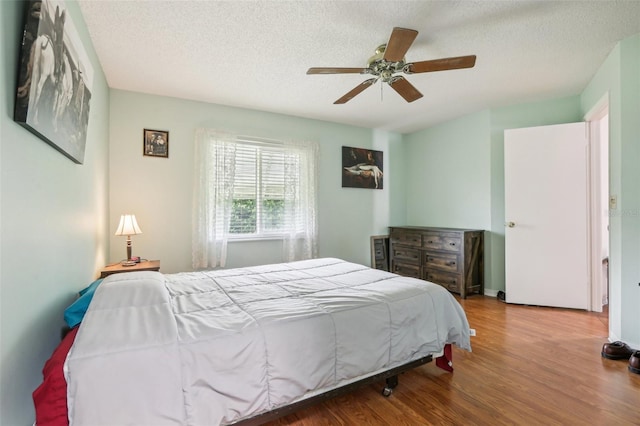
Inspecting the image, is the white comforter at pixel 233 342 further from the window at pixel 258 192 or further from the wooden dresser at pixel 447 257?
the wooden dresser at pixel 447 257

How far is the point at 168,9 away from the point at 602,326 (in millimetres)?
4607

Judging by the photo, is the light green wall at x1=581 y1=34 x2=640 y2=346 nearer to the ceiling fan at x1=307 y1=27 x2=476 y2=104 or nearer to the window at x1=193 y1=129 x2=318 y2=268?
the ceiling fan at x1=307 y1=27 x2=476 y2=104

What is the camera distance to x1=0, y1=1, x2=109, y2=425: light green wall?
1024mm

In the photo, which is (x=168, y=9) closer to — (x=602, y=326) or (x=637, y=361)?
(x=637, y=361)

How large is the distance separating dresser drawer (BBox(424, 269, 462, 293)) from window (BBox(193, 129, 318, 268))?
5.70ft

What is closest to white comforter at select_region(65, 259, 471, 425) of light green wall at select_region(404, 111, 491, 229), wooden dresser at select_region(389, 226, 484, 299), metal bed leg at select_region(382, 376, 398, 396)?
metal bed leg at select_region(382, 376, 398, 396)

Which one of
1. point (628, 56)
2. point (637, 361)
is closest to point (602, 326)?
point (637, 361)

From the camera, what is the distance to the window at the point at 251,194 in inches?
137

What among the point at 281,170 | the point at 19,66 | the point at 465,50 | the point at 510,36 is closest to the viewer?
the point at 19,66

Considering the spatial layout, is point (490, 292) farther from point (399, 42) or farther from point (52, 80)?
point (52, 80)

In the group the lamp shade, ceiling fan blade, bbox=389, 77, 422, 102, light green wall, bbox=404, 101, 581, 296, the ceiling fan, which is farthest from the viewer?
light green wall, bbox=404, 101, 581, 296

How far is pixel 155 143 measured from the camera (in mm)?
3318

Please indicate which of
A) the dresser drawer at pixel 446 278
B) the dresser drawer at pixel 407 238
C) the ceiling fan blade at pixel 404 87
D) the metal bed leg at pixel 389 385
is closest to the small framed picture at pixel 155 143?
the ceiling fan blade at pixel 404 87

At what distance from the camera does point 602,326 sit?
2.83m
